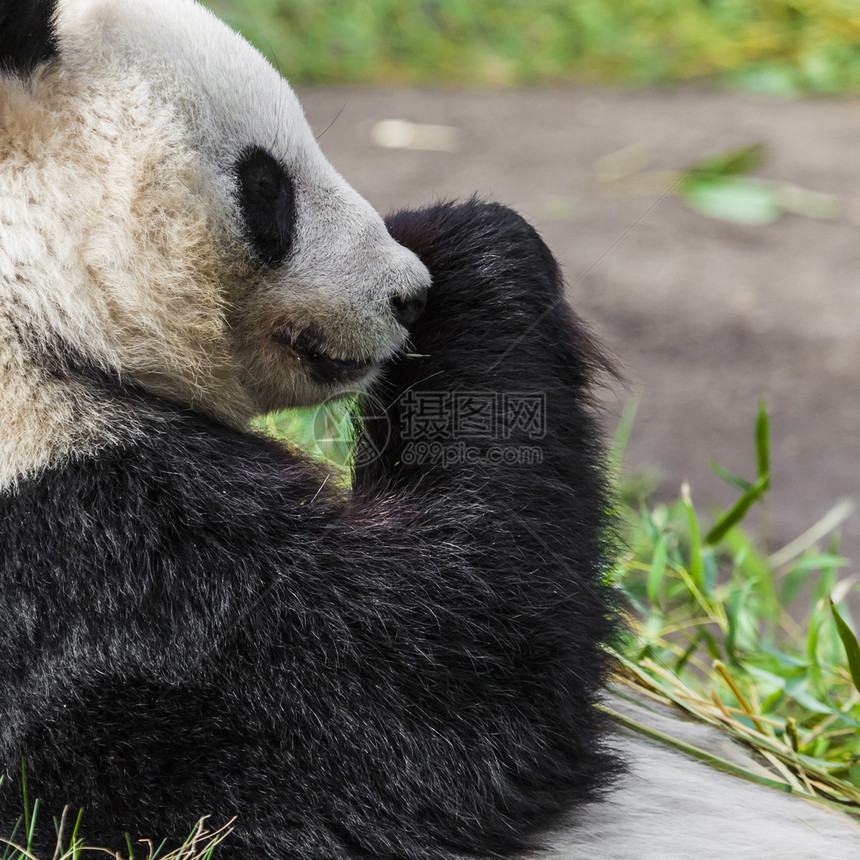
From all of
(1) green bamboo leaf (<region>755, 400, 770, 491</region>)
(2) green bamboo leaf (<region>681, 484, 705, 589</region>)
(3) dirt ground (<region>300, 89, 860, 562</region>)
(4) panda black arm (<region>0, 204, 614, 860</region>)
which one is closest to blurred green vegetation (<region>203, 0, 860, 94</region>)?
(3) dirt ground (<region>300, 89, 860, 562</region>)

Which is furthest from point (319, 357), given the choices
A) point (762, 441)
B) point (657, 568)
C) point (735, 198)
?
point (735, 198)

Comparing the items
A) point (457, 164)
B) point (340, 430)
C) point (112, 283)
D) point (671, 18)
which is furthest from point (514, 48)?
point (112, 283)

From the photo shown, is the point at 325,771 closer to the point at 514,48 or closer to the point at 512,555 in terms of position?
the point at 512,555

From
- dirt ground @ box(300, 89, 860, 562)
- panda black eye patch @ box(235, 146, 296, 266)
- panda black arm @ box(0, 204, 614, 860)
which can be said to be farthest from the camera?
dirt ground @ box(300, 89, 860, 562)

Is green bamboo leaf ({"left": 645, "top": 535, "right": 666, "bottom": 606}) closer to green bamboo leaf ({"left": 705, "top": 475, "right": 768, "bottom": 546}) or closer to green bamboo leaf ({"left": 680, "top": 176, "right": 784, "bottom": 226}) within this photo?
green bamboo leaf ({"left": 705, "top": 475, "right": 768, "bottom": 546})

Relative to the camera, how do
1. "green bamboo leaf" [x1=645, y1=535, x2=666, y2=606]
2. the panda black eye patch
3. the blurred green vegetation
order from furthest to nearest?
the blurred green vegetation < "green bamboo leaf" [x1=645, y1=535, x2=666, y2=606] < the panda black eye patch

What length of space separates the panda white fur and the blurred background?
221cm

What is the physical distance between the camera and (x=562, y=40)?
754 cm

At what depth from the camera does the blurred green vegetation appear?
23.2ft

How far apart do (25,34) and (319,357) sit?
0.63 m

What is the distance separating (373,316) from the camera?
1.74m

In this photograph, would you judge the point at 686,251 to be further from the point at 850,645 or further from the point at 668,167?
the point at 850,645

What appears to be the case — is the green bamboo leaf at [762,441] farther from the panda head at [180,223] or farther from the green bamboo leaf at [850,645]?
the panda head at [180,223]

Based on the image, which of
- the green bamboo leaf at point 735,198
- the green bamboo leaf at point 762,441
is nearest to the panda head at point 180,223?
the green bamboo leaf at point 762,441
